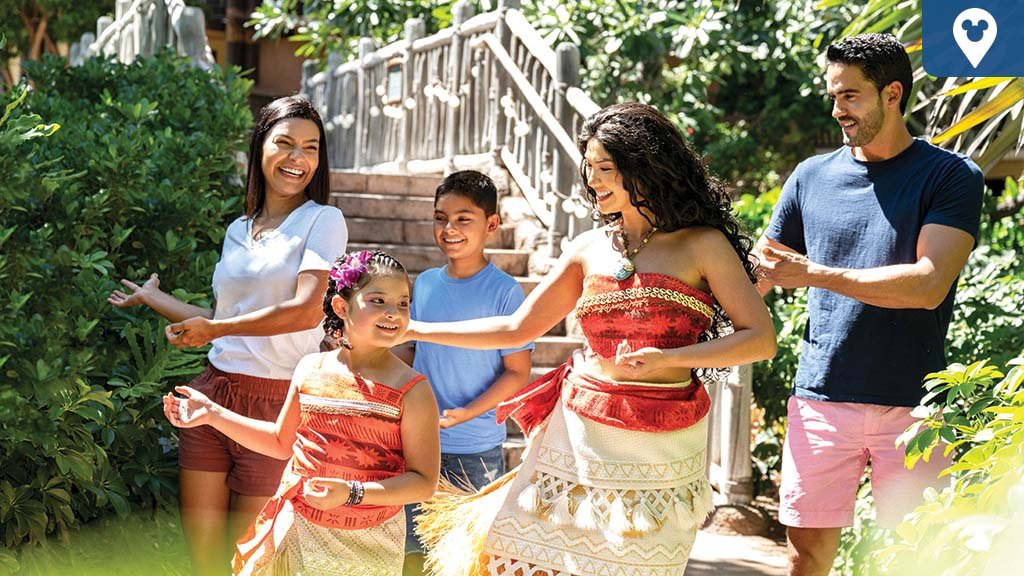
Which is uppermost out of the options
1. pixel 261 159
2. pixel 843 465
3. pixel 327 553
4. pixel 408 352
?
pixel 261 159

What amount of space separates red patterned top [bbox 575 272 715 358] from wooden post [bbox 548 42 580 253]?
497 centimetres

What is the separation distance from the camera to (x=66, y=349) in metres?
3.93

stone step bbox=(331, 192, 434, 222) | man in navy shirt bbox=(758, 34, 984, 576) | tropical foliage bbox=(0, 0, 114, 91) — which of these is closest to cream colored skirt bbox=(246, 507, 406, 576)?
man in navy shirt bbox=(758, 34, 984, 576)

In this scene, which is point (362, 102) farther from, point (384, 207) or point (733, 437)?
point (733, 437)

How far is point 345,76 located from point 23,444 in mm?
10571

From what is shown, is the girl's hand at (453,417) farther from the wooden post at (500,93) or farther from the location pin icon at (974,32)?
the wooden post at (500,93)

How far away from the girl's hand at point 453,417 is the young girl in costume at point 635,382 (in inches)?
23.2

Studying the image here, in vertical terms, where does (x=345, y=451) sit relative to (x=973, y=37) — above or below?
below

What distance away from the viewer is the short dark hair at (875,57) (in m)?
3.67

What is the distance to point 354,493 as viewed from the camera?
2994 millimetres

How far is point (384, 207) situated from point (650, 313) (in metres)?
6.57

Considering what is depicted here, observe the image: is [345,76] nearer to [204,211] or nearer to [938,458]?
[204,211]

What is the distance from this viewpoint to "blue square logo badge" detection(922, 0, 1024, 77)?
2.51m

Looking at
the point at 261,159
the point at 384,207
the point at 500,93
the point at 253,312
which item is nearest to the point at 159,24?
the point at 384,207
